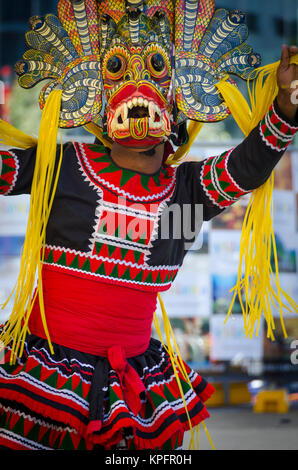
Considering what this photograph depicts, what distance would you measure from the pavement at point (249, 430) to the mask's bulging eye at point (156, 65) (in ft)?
5.18

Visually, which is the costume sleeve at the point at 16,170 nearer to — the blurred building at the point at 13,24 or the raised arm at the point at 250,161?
the raised arm at the point at 250,161

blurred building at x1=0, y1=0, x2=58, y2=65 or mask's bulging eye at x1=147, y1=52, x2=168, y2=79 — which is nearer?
mask's bulging eye at x1=147, y1=52, x2=168, y2=79

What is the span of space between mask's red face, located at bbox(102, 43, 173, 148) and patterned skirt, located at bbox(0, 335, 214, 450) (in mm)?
518

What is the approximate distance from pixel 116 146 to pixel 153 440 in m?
0.70

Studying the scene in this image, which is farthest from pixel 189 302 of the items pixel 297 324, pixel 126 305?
pixel 126 305

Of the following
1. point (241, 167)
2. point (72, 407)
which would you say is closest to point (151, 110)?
point (241, 167)

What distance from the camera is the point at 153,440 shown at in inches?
50.8

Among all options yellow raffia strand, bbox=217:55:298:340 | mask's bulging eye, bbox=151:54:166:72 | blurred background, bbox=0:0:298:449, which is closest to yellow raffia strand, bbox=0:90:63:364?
mask's bulging eye, bbox=151:54:166:72

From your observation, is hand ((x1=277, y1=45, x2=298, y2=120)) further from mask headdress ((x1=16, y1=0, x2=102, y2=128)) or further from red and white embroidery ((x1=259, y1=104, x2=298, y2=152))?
mask headdress ((x1=16, y1=0, x2=102, y2=128))

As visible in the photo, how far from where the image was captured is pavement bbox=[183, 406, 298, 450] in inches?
98.0

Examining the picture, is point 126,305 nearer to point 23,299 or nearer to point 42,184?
point 23,299

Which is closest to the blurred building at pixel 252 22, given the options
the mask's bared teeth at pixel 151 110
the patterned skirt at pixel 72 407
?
the mask's bared teeth at pixel 151 110
